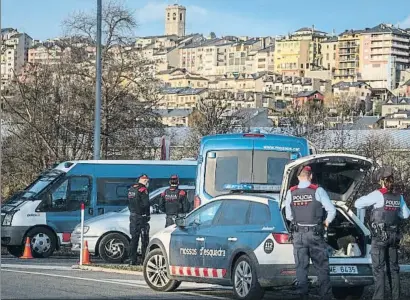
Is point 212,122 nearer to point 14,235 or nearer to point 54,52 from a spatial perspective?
point 54,52

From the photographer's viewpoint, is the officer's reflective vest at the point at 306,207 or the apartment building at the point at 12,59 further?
the apartment building at the point at 12,59

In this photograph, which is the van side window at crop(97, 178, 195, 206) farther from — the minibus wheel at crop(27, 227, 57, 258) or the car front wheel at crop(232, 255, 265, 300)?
the car front wheel at crop(232, 255, 265, 300)

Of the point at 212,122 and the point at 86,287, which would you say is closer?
the point at 86,287

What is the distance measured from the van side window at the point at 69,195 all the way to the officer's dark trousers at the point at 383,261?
1233 cm

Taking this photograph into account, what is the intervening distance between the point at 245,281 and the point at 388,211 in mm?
2072

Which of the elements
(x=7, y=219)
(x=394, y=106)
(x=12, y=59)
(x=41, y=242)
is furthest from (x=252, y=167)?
(x=394, y=106)

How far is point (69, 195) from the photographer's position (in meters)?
24.2

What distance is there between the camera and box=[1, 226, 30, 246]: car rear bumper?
23.5m

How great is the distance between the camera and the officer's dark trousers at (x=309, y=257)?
500 inches

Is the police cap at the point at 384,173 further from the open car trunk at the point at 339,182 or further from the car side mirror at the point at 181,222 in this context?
the car side mirror at the point at 181,222

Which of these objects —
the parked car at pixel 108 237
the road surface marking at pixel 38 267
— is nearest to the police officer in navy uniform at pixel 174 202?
the parked car at pixel 108 237

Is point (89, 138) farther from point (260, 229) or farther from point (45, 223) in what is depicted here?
point (260, 229)

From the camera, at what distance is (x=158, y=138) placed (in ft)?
137

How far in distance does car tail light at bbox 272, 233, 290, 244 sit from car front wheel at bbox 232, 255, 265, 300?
46 centimetres
